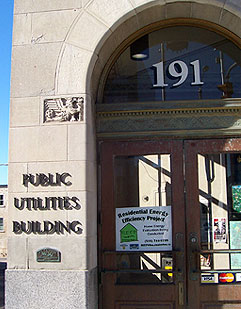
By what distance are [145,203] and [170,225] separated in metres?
0.48

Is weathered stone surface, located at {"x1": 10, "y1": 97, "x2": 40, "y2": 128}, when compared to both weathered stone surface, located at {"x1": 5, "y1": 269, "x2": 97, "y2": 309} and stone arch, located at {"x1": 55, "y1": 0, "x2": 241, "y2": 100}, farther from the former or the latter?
weathered stone surface, located at {"x1": 5, "y1": 269, "x2": 97, "y2": 309}

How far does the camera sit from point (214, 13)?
19.7 feet

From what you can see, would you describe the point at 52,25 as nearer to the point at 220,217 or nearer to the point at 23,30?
the point at 23,30

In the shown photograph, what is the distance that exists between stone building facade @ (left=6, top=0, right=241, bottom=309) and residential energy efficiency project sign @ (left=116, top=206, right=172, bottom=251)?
0.38 metres

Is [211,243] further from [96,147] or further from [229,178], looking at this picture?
[96,147]

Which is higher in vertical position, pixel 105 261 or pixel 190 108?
pixel 190 108

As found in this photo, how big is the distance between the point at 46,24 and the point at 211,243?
3987 mm

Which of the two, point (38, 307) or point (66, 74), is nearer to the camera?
point (38, 307)

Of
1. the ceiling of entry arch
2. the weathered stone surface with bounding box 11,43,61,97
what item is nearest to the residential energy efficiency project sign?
the ceiling of entry arch

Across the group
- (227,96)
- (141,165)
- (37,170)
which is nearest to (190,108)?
(227,96)

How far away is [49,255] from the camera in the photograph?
5.55m

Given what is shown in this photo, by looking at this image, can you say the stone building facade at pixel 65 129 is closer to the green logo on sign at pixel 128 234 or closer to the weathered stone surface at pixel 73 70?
the weathered stone surface at pixel 73 70

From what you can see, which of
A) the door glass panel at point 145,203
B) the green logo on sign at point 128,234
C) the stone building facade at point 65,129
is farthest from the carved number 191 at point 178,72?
the green logo on sign at point 128,234

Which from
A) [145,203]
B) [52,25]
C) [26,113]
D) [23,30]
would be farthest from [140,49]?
[145,203]
